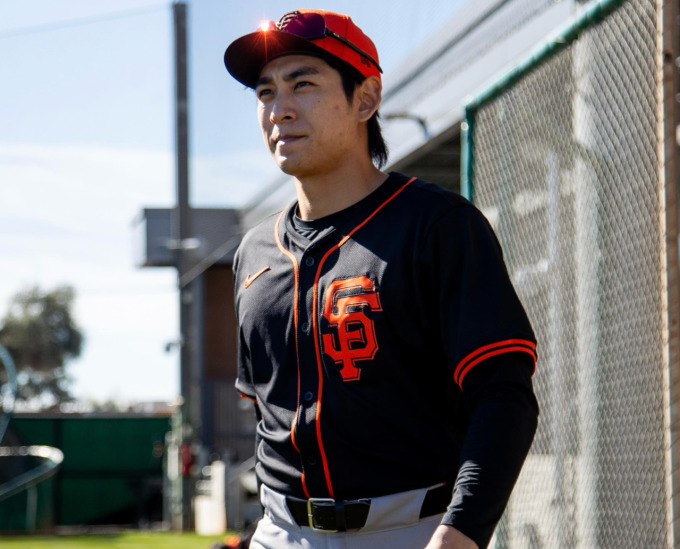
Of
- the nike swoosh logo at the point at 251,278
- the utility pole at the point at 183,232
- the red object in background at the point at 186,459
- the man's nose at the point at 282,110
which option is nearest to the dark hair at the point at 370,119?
the man's nose at the point at 282,110

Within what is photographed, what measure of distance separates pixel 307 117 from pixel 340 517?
86cm

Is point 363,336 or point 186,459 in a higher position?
point 363,336

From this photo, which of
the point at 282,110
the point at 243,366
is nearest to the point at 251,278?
the point at 243,366

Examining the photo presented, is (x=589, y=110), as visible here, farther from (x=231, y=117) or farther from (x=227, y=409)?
(x=227, y=409)

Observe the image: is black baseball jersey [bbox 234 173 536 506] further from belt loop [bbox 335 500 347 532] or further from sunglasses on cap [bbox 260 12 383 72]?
sunglasses on cap [bbox 260 12 383 72]

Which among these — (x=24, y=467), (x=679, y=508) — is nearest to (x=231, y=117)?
(x=24, y=467)

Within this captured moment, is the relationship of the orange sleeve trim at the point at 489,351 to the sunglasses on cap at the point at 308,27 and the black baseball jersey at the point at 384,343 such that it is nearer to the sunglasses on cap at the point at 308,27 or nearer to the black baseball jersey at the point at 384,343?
the black baseball jersey at the point at 384,343

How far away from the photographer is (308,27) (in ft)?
7.98

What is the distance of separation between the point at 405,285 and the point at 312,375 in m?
0.29

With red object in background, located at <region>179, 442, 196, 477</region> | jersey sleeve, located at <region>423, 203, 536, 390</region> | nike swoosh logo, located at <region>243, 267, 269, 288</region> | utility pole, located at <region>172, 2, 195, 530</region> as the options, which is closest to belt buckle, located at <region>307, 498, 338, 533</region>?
jersey sleeve, located at <region>423, 203, 536, 390</region>

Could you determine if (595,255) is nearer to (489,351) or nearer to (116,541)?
(489,351)

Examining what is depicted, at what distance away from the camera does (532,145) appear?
4.17 m

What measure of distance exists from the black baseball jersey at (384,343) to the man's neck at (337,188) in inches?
2.5

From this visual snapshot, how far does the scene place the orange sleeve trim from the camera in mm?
2029
